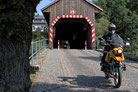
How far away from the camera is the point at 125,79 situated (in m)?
6.40

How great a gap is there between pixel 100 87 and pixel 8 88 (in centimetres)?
283

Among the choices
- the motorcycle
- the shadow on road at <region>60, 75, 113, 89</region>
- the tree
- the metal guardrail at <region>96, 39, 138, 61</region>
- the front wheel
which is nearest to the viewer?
the tree

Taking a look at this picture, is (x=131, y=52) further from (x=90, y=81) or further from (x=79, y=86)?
(x=79, y=86)

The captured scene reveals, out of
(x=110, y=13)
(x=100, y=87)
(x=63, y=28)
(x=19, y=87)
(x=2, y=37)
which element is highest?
(x=110, y=13)

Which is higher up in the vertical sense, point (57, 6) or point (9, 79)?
point (57, 6)

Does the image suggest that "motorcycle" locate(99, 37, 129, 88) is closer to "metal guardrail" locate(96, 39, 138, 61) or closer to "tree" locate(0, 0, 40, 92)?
"tree" locate(0, 0, 40, 92)

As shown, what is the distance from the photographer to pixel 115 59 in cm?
518

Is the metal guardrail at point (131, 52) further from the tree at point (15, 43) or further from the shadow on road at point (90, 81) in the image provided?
the tree at point (15, 43)

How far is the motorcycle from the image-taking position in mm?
5129

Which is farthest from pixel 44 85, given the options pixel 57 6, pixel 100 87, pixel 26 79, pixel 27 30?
pixel 57 6

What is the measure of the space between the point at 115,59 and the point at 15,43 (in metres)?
2.81

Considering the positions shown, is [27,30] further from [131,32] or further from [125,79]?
[131,32]

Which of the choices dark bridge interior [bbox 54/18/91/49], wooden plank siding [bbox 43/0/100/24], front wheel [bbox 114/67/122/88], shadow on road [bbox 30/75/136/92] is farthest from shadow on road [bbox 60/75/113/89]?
dark bridge interior [bbox 54/18/91/49]

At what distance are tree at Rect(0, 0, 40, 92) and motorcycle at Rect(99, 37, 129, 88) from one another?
2.53 meters
